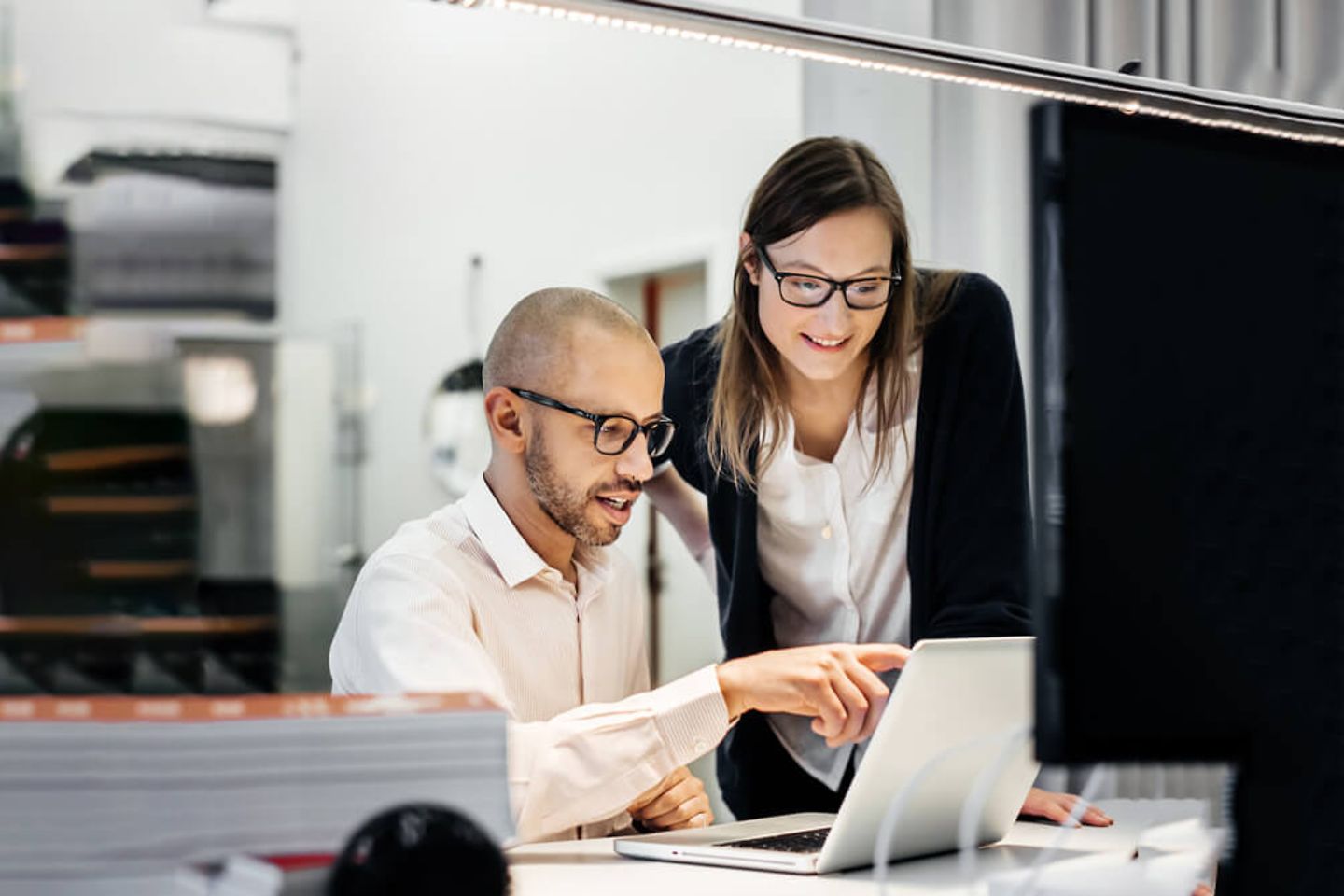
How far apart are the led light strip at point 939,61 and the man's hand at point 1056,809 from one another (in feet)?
2.33

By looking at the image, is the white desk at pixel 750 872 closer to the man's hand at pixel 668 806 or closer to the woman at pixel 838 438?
the man's hand at pixel 668 806

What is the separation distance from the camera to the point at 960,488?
187 centimetres

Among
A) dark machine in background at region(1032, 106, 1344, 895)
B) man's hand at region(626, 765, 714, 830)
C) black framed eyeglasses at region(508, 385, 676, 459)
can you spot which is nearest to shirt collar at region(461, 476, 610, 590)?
black framed eyeglasses at region(508, 385, 676, 459)

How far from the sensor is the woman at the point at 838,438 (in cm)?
187

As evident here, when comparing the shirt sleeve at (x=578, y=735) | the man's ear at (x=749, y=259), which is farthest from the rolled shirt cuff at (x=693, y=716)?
the man's ear at (x=749, y=259)

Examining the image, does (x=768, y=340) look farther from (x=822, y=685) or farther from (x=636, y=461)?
(x=822, y=685)

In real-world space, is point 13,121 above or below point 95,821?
above

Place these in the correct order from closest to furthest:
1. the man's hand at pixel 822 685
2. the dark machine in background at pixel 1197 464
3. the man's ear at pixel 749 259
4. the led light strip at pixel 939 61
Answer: the dark machine in background at pixel 1197 464
the led light strip at pixel 939 61
the man's hand at pixel 822 685
the man's ear at pixel 749 259

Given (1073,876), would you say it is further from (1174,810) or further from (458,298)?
(458,298)

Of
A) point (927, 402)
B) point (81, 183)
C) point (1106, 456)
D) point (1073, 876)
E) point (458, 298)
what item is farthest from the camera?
point (458, 298)

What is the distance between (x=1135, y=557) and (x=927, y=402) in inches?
47.4

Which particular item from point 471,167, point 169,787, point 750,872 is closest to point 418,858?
point 169,787

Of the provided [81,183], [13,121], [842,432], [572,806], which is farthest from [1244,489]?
[13,121]

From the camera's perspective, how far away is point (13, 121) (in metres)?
2.69
